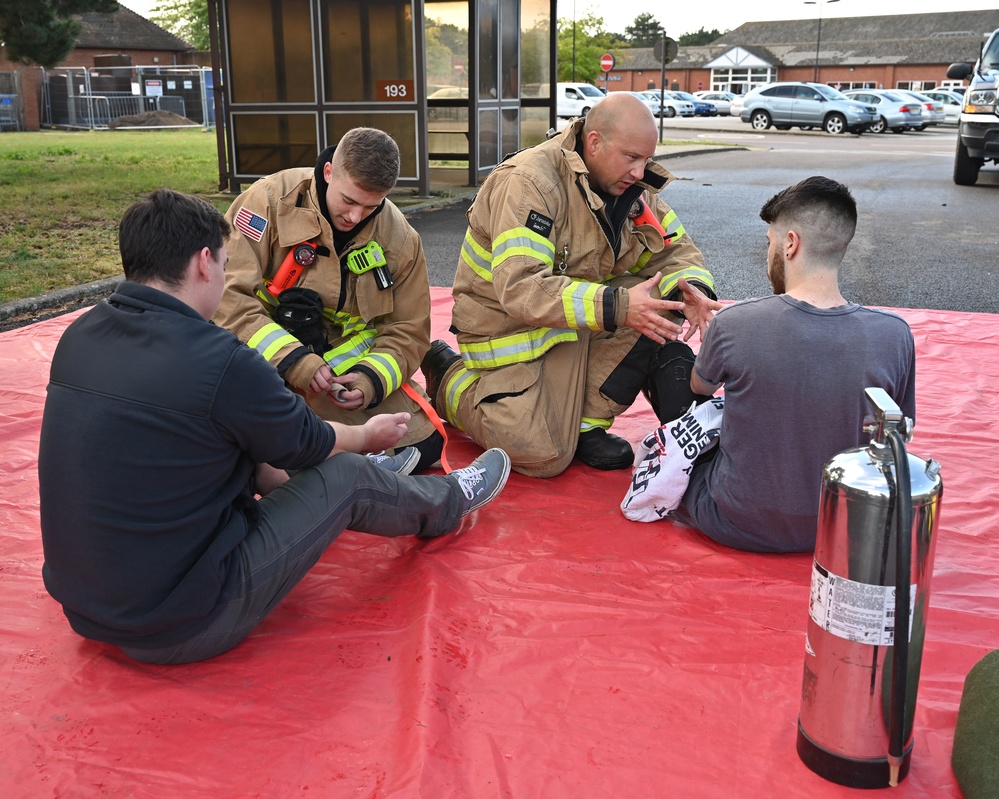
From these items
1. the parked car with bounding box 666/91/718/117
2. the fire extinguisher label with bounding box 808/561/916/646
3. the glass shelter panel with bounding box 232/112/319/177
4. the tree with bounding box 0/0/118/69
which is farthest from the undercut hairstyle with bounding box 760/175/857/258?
the parked car with bounding box 666/91/718/117

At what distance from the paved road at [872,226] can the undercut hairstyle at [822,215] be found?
4.36 meters

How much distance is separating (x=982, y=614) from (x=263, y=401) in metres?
2.12

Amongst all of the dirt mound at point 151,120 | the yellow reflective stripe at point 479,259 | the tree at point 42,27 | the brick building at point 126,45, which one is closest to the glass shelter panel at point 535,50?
the tree at point 42,27

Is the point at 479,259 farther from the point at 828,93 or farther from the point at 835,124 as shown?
the point at 828,93

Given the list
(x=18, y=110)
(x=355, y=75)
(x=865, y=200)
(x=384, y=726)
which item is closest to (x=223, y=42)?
(x=355, y=75)

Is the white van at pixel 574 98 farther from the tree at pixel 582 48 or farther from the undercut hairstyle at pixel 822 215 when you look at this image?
the undercut hairstyle at pixel 822 215

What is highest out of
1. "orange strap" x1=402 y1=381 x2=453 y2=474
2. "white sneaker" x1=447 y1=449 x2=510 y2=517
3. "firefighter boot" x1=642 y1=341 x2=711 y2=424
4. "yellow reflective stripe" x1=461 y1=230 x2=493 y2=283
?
"yellow reflective stripe" x1=461 y1=230 x2=493 y2=283

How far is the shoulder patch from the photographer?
363 centimetres

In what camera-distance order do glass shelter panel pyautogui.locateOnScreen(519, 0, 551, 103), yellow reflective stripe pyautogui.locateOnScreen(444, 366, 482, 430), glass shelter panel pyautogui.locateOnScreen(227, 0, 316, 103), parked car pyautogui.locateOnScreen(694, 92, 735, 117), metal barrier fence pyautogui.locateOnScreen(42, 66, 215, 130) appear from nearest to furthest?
yellow reflective stripe pyautogui.locateOnScreen(444, 366, 482, 430) → glass shelter panel pyautogui.locateOnScreen(227, 0, 316, 103) → glass shelter panel pyautogui.locateOnScreen(519, 0, 551, 103) → metal barrier fence pyautogui.locateOnScreen(42, 66, 215, 130) → parked car pyautogui.locateOnScreen(694, 92, 735, 117)

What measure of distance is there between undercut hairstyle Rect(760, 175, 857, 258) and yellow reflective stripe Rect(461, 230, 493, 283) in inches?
54.7

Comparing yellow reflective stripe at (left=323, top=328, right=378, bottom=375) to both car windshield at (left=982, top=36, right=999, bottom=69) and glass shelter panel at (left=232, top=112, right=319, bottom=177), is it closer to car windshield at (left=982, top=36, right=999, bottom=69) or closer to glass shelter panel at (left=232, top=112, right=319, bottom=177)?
glass shelter panel at (left=232, top=112, right=319, bottom=177)

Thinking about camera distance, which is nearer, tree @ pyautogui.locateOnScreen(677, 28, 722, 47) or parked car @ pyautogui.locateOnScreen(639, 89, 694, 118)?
parked car @ pyautogui.locateOnScreen(639, 89, 694, 118)

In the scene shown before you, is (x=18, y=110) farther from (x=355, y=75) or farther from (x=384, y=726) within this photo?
(x=384, y=726)

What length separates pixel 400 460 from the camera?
12.3ft
